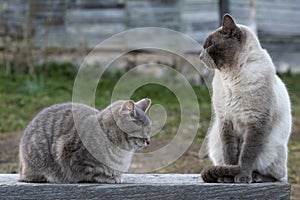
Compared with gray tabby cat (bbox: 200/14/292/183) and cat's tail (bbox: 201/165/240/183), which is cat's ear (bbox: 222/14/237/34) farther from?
cat's tail (bbox: 201/165/240/183)

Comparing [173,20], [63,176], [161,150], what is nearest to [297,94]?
[173,20]

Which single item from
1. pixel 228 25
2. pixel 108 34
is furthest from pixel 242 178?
pixel 108 34

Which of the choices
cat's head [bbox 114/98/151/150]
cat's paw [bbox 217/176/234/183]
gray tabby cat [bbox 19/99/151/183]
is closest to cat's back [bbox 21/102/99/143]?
gray tabby cat [bbox 19/99/151/183]

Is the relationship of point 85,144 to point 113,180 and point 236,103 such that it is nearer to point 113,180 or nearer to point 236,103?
point 113,180

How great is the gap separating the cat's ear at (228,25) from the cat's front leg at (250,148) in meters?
0.56

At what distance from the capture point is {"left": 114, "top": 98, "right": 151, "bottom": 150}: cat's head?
3.44m

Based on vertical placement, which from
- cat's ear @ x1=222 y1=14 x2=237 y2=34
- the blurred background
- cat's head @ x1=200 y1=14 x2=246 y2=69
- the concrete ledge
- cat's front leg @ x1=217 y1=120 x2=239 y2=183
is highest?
cat's ear @ x1=222 y1=14 x2=237 y2=34

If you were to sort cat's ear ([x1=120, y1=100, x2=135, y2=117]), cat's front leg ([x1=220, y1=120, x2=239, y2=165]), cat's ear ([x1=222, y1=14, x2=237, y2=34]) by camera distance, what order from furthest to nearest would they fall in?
cat's front leg ([x1=220, y1=120, x2=239, y2=165]) → cat's ear ([x1=222, y1=14, x2=237, y2=34]) → cat's ear ([x1=120, y1=100, x2=135, y2=117])

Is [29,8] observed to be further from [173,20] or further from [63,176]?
[63,176]

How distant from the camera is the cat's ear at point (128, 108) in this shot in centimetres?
342

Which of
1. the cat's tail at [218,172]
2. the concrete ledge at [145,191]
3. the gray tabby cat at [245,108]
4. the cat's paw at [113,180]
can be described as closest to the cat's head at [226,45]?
the gray tabby cat at [245,108]

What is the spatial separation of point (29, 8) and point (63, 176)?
727 centimetres

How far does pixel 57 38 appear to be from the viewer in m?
10.8

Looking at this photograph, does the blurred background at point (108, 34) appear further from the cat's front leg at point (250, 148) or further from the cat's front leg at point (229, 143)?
the cat's front leg at point (250, 148)
